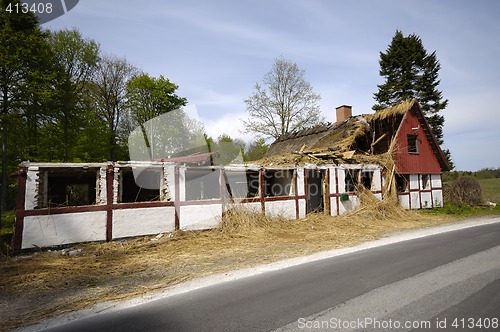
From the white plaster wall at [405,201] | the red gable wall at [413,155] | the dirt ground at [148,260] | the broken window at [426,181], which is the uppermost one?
the red gable wall at [413,155]

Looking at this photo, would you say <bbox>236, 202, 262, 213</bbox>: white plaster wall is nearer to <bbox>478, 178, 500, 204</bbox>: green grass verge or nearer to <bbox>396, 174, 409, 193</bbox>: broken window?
<bbox>396, 174, 409, 193</bbox>: broken window

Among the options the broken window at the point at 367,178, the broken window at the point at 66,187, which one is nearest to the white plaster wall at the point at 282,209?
the broken window at the point at 367,178

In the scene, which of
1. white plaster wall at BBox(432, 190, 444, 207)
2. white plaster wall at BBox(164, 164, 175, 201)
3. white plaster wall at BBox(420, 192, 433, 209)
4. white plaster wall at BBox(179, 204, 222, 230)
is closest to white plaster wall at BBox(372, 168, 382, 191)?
white plaster wall at BBox(420, 192, 433, 209)

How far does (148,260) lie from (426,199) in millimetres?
19289

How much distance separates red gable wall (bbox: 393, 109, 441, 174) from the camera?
17.8m

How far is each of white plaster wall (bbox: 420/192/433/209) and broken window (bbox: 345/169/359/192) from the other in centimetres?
709

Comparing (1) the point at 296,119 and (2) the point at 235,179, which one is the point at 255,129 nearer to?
(1) the point at 296,119

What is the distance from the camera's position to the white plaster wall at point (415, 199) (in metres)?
18.0

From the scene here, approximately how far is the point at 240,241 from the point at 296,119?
21736 millimetres

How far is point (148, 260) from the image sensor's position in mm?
7023

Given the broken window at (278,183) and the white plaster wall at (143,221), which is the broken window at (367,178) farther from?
the white plaster wall at (143,221)

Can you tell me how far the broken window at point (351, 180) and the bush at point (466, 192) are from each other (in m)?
11.9

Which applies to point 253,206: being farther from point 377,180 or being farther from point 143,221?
point 377,180

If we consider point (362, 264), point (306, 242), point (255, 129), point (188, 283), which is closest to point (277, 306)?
point (188, 283)
